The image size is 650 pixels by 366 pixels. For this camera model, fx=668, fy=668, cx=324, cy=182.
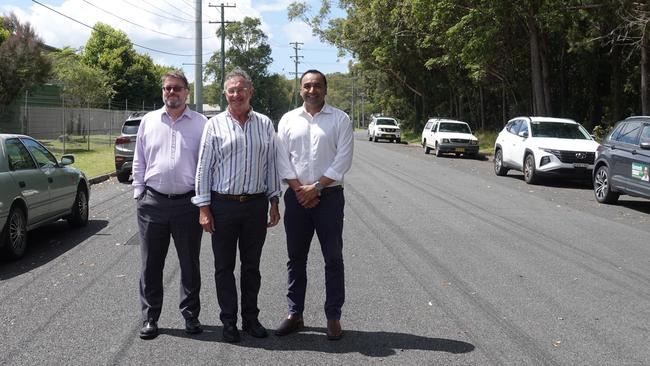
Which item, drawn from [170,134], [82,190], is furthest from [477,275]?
[82,190]

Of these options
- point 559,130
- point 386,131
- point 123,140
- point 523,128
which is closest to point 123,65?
point 386,131

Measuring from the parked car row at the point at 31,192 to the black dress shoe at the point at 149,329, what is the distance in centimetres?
323

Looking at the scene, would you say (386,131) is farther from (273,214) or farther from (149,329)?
(149,329)

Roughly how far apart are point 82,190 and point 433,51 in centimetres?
3521

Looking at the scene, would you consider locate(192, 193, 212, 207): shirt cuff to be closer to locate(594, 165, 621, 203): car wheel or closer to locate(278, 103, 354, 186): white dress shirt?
locate(278, 103, 354, 186): white dress shirt

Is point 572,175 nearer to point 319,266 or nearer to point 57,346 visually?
point 319,266

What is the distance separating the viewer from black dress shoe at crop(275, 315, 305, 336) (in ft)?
16.3

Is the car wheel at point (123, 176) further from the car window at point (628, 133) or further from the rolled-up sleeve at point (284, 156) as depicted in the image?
the rolled-up sleeve at point (284, 156)

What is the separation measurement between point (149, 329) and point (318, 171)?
1.70 metres

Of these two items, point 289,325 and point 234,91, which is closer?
point 234,91

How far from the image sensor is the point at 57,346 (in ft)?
15.4

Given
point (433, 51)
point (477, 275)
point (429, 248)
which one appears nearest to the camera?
point (477, 275)

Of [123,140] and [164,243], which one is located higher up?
[123,140]

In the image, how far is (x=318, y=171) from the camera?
479 centimetres
